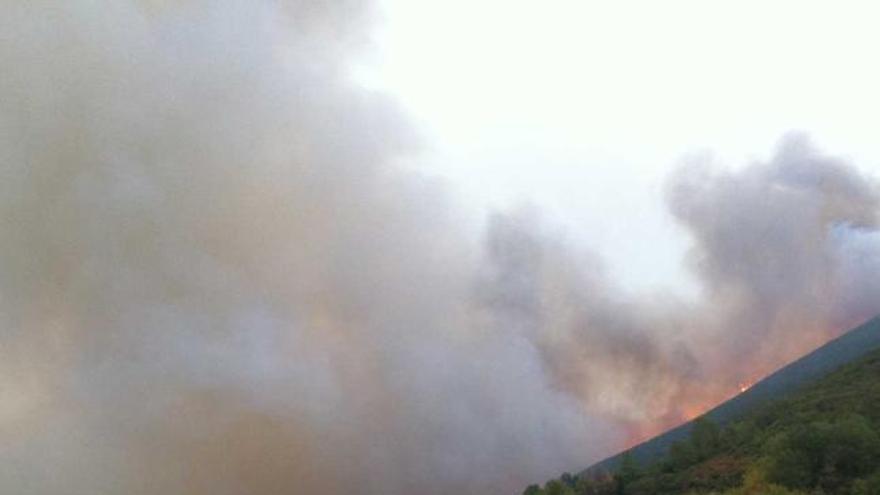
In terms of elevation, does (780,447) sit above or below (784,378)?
below

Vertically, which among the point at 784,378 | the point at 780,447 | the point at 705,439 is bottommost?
the point at 780,447

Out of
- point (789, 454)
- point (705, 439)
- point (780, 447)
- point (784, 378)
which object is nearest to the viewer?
point (789, 454)

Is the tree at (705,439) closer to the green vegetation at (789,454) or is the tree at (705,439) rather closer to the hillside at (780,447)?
the hillside at (780,447)

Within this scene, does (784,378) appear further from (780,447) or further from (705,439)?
(780,447)

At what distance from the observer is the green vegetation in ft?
109

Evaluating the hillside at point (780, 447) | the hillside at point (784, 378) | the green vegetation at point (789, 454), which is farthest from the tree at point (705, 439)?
the hillside at point (784, 378)

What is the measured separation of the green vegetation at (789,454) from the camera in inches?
1314

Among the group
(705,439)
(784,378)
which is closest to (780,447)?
(705,439)

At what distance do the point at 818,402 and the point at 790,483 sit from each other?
96.8 ft

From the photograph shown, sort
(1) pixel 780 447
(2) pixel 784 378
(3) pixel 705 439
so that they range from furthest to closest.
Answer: (2) pixel 784 378
(3) pixel 705 439
(1) pixel 780 447

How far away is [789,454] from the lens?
3434cm

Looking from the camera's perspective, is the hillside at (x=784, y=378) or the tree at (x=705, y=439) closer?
the tree at (x=705, y=439)

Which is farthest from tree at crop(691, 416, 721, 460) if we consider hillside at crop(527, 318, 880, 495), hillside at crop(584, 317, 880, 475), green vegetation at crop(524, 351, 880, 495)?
hillside at crop(584, 317, 880, 475)

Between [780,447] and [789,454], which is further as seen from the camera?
[780,447]
